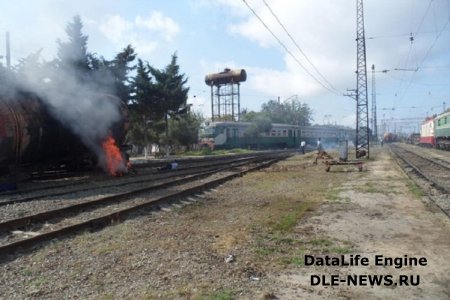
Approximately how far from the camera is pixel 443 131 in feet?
147

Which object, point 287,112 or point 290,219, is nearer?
point 290,219

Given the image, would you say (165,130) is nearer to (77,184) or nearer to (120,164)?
(120,164)

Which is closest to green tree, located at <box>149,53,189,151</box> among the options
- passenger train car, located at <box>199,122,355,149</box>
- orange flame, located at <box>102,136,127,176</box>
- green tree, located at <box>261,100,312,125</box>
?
passenger train car, located at <box>199,122,355,149</box>

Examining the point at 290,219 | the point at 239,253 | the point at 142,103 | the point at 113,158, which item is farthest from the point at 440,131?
the point at 239,253

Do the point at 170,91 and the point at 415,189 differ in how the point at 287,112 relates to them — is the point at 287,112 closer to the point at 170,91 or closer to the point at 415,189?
the point at 170,91

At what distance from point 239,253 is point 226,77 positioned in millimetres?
62936

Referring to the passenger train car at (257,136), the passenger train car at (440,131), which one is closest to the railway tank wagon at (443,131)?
the passenger train car at (440,131)

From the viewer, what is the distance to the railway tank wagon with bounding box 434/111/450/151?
139ft

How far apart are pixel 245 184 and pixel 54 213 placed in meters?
8.25

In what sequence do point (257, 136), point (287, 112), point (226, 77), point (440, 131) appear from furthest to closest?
point (287, 112) → point (226, 77) → point (257, 136) → point (440, 131)

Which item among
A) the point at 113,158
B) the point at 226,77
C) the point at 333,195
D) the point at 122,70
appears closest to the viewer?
the point at 333,195

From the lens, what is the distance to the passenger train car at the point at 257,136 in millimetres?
49781

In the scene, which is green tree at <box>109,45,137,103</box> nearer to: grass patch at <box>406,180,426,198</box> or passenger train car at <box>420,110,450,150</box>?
grass patch at <box>406,180,426,198</box>

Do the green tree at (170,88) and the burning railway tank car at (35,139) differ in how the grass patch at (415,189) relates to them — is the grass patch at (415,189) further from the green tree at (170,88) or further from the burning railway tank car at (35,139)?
the green tree at (170,88)
